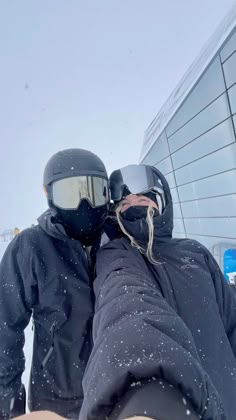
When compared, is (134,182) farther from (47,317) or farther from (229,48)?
(229,48)

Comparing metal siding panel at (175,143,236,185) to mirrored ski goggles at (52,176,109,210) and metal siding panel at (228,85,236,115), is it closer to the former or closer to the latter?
metal siding panel at (228,85,236,115)

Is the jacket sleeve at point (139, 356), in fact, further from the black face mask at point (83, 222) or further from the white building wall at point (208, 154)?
the white building wall at point (208, 154)

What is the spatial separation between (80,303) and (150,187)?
31.8 inches

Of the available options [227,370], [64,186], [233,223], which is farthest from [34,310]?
[233,223]

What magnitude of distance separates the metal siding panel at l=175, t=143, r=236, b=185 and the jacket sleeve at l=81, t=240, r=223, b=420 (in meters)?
4.67

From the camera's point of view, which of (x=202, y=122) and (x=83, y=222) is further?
(x=202, y=122)

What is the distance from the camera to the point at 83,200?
1881mm

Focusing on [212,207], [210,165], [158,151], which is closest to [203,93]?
[210,165]

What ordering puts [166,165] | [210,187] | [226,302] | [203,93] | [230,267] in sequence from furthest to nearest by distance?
[166,165] → [210,187] → [203,93] → [230,267] → [226,302]

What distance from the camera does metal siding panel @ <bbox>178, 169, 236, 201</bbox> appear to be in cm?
538

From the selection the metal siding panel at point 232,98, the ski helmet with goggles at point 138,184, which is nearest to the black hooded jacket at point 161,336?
the ski helmet with goggles at point 138,184

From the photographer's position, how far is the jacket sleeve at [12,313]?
1691mm

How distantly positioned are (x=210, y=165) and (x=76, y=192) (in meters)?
4.65

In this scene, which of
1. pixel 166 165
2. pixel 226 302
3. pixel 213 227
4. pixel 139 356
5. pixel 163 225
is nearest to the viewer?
pixel 139 356
